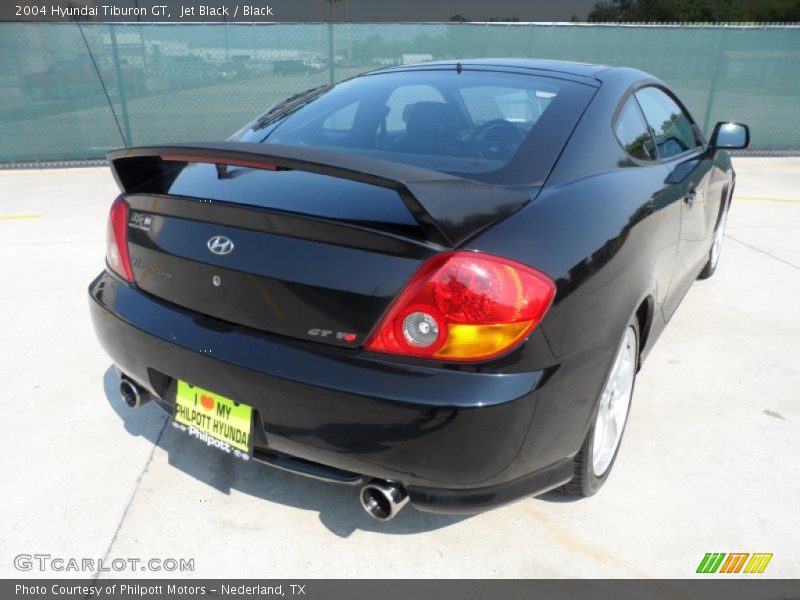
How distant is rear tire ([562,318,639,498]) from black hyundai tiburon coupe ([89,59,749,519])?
0.04 ft

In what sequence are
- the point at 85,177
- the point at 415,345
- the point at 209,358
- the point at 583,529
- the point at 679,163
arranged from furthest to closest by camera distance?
the point at 85,177 → the point at 679,163 → the point at 583,529 → the point at 209,358 → the point at 415,345

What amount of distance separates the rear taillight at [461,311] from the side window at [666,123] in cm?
164

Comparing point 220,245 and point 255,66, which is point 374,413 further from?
point 255,66

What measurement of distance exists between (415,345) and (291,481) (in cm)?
100

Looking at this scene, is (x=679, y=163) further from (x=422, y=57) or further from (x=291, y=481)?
(x=422, y=57)

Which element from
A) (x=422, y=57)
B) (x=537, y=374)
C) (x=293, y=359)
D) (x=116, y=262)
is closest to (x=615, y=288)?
(x=537, y=374)

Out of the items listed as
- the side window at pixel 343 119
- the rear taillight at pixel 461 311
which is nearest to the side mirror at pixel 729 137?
the side window at pixel 343 119

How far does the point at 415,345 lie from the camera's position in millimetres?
1607

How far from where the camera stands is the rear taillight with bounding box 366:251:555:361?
1580 mm

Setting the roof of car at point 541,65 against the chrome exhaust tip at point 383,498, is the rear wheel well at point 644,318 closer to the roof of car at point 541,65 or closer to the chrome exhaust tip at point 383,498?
the roof of car at point 541,65

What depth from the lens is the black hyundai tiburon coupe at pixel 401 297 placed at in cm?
160

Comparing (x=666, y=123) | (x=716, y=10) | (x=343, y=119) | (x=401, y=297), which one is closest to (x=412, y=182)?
(x=401, y=297)

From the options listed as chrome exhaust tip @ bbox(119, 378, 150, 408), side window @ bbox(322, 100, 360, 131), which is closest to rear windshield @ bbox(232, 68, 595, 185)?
side window @ bbox(322, 100, 360, 131)

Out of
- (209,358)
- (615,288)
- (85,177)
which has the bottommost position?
(85,177)
